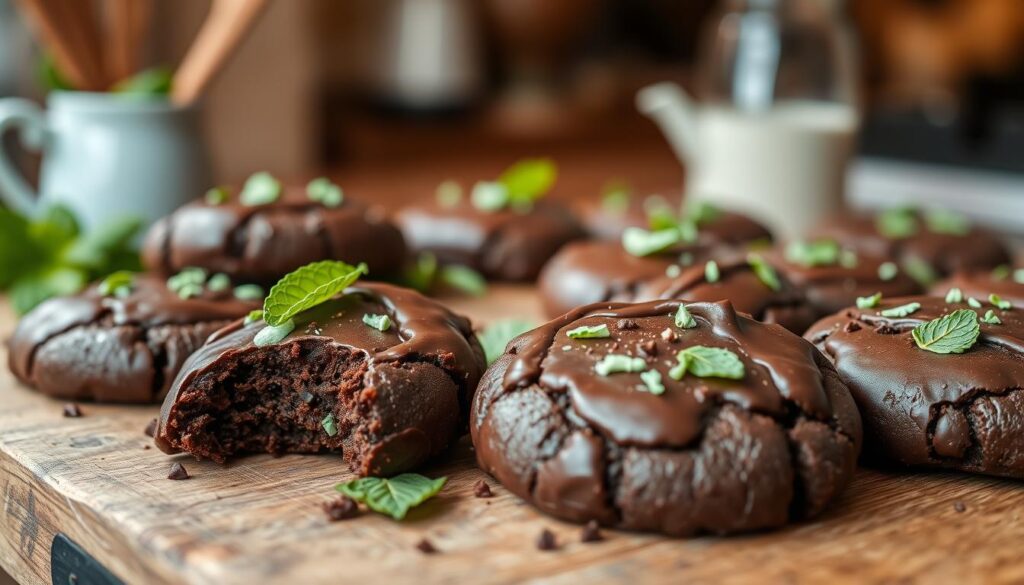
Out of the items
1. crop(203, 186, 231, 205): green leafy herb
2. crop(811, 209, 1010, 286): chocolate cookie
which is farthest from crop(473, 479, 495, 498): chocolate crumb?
crop(811, 209, 1010, 286): chocolate cookie

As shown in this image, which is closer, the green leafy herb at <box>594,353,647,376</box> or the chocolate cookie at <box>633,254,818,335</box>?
the green leafy herb at <box>594,353,647,376</box>

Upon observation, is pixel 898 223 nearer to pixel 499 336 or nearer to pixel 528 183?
pixel 528 183

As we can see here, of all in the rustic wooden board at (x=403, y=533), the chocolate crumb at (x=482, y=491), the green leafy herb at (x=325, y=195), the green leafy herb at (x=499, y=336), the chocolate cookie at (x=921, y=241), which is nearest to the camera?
the rustic wooden board at (x=403, y=533)

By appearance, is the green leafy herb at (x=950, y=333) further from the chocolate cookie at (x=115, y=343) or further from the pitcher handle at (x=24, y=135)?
the pitcher handle at (x=24, y=135)

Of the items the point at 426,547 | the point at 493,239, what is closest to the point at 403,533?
the point at 426,547

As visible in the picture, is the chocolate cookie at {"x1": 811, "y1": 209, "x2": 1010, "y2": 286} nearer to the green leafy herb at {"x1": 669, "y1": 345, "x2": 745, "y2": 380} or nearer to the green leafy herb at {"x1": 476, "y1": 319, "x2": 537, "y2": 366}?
the green leafy herb at {"x1": 476, "y1": 319, "x2": 537, "y2": 366}

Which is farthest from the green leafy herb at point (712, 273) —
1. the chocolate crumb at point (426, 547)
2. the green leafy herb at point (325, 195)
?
the chocolate crumb at point (426, 547)

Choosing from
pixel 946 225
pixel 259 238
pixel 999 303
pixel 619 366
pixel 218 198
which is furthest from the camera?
pixel 946 225
